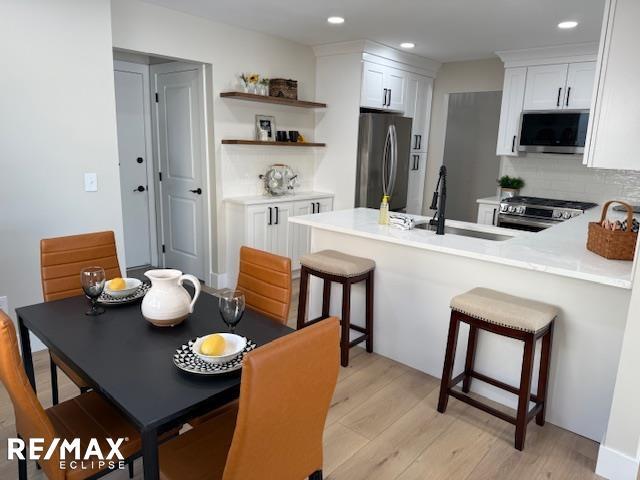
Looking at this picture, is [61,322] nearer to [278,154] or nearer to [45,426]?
[45,426]

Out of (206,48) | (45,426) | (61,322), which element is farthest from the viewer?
(206,48)

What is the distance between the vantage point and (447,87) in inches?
231

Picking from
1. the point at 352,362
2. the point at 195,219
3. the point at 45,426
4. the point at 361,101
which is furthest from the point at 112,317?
the point at 361,101

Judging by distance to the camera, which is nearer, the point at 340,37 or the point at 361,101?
the point at 340,37

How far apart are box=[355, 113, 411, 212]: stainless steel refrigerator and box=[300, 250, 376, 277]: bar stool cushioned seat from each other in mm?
2063

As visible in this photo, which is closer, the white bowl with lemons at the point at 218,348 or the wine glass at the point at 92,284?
the white bowl with lemons at the point at 218,348

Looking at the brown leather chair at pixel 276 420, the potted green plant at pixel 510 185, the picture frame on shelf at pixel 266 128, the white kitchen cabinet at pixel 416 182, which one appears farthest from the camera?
the white kitchen cabinet at pixel 416 182

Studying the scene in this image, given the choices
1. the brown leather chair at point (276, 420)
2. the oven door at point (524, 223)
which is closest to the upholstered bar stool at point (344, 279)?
the brown leather chair at point (276, 420)

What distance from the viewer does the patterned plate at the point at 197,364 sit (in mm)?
1425

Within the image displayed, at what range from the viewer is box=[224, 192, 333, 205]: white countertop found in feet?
14.3

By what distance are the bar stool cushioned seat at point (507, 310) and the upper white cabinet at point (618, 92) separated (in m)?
0.76

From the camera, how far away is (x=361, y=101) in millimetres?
4875

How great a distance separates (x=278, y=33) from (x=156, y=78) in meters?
1.32

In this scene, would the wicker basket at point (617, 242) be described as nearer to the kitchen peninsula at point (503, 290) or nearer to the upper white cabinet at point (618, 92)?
the kitchen peninsula at point (503, 290)
